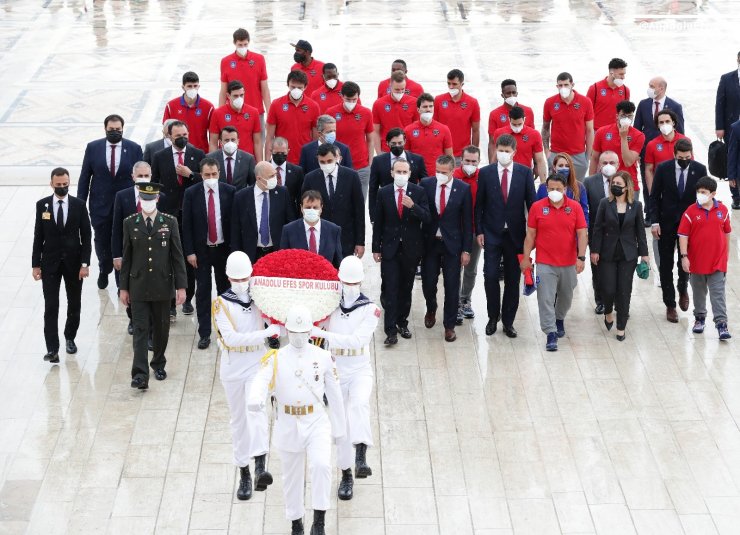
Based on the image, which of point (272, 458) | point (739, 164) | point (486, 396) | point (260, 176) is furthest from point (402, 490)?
point (739, 164)

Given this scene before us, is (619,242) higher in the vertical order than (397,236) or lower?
lower

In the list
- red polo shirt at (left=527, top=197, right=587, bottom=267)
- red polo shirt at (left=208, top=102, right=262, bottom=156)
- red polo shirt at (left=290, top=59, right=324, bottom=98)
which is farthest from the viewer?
red polo shirt at (left=290, top=59, right=324, bottom=98)

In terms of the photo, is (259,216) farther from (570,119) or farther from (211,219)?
(570,119)

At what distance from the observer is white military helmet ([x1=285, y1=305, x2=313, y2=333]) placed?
27.2 ft

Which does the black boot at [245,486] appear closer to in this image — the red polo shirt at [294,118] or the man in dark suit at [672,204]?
the man in dark suit at [672,204]

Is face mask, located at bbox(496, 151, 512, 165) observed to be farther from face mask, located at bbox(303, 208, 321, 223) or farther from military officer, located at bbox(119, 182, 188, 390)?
military officer, located at bbox(119, 182, 188, 390)

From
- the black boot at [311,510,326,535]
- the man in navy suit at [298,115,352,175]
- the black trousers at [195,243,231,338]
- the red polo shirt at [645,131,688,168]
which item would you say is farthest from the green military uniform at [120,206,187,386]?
the red polo shirt at [645,131,688,168]

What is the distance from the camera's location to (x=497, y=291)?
12.1 m

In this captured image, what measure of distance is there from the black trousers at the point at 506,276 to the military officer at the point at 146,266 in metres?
2.91

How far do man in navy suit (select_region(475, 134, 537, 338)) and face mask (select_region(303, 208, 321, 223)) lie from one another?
189 cm

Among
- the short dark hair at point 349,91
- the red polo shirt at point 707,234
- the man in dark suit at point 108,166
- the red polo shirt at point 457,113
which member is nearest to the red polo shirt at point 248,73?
the short dark hair at point 349,91

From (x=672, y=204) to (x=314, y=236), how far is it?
3760 mm

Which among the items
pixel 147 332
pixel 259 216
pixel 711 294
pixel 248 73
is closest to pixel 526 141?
pixel 711 294

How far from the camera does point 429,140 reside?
43.5 feet
